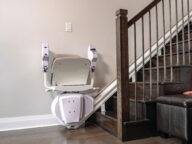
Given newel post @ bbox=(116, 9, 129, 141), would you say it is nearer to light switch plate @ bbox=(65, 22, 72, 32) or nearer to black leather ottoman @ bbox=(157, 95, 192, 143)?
black leather ottoman @ bbox=(157, 95, 192, 143)

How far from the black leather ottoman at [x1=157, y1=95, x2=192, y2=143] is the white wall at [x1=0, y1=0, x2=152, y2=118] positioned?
1.18m

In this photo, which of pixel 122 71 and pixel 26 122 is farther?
pixel 26 122

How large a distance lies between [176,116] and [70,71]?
4.10 feet

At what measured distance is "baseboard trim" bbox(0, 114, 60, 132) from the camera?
233 cm

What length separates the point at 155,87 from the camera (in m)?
2.09

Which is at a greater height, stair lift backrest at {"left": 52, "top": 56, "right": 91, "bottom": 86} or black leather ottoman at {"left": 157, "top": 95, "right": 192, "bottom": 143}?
stair lift backrest at {"left": 52, "top": 56, "right": 91, "bottom": 86}

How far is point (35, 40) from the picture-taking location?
8.21ft

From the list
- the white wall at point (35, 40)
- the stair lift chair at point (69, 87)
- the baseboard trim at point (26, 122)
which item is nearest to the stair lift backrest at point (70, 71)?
the stair lift chair at point (69, 87)

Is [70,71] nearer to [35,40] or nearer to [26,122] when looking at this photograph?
[35,40]

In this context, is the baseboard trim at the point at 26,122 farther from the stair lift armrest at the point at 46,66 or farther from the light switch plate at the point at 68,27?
the light switch plate at the point at 68,27

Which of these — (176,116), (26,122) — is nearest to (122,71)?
(176,116)

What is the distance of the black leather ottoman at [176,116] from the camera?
5.00 ft

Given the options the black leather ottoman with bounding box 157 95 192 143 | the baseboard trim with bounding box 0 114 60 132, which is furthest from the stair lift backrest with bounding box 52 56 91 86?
the black leather ottoman with bounding box 157 95 192 143

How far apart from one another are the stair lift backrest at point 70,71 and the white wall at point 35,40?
0.35m
